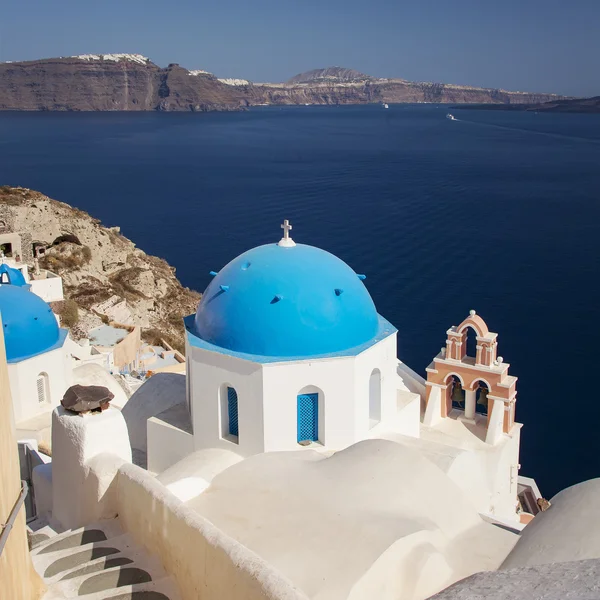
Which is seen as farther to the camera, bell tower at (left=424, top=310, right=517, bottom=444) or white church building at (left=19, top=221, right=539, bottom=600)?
bell tower at (left=424, top=310, right=517, bottom=444)

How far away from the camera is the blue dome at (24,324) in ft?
39.8

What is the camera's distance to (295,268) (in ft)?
30.1

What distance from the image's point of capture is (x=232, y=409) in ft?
30.5

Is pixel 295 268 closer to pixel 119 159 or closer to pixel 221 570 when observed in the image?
pixel 221 570

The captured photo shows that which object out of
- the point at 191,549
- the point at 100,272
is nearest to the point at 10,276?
the point at 100,272

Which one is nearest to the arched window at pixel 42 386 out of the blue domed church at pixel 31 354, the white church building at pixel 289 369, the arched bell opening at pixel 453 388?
the blue domed church at pixel 31 354

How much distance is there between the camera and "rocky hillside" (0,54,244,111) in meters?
176

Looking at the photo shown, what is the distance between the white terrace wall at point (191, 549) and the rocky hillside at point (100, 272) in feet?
57.3

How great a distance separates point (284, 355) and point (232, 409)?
1.10 meters

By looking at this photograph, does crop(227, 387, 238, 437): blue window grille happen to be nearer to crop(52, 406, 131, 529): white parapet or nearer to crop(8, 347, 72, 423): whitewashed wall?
crop(52, 406, 131, 529): white parapet

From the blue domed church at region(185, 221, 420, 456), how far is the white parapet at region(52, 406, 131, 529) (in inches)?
111

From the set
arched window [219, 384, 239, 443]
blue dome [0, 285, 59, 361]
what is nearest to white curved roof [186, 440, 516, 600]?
arched window [219, 384, 239, 443]

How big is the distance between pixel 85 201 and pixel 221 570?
5129cm

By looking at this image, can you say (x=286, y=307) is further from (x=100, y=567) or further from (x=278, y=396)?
(x=100, y=567)
